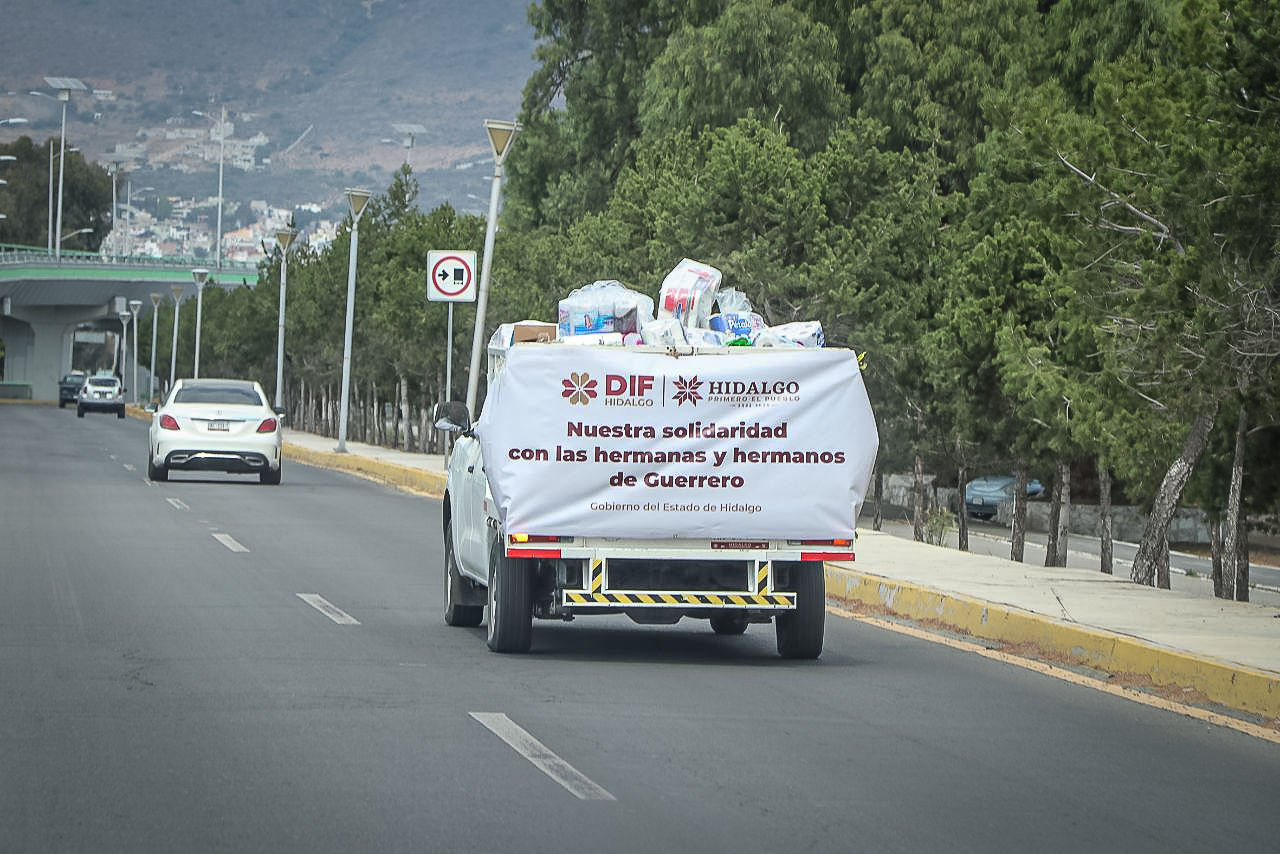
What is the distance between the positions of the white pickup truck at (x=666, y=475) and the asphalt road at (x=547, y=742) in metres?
0.46

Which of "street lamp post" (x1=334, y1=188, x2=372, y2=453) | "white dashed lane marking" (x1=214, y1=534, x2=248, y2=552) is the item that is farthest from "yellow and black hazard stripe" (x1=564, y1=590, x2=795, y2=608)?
"street lamp post" (x1=334, y1=188, x2=372, y2=453)

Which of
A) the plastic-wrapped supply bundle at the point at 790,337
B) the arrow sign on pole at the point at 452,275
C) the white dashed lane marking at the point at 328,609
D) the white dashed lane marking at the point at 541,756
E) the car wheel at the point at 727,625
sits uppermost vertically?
the arrow sign on pole at the point at 452,275

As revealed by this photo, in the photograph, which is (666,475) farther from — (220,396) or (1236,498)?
(220,396)

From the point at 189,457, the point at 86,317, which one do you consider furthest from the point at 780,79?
the point at 86,317

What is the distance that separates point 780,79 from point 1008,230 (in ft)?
40.8

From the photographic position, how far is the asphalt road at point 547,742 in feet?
24.1

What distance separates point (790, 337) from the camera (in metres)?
13.0

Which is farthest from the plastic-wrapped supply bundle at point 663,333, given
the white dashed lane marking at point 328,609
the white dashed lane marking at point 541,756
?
the white dashed lane marking at point 541,756

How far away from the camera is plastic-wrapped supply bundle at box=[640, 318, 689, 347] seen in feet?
41.6

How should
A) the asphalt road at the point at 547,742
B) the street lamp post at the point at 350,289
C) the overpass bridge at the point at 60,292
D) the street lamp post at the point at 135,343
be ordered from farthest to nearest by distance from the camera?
the overpass bridge at the point at 60,292 → the street lamp post at the point at 135,343 → the street lamp post at the point at 350,289 → the asphalt road at the point at 547,742

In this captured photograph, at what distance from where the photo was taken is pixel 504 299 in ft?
176

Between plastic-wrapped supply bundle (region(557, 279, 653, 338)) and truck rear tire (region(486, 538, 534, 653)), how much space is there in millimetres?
1514

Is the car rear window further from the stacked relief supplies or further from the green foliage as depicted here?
the green foliage

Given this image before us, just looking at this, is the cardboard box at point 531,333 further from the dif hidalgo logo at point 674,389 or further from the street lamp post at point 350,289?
the street lamp post at point 350,289
